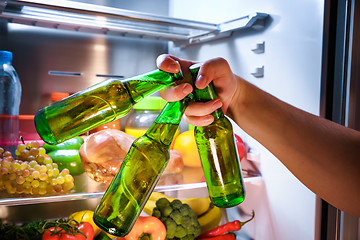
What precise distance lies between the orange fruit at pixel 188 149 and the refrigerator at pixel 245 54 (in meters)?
0.17

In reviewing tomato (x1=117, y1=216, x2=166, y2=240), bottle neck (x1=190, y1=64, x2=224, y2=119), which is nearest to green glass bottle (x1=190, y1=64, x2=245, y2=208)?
bottle neck (x1=190, y1=64, x2=224, y2=119)

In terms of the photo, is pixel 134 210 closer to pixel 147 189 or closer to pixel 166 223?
pixel 147 189

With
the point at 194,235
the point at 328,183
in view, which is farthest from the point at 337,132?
the point at 194,235

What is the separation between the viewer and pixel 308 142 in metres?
0.71

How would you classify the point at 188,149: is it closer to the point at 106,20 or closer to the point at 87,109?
the point at 106,20

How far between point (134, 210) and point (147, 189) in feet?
0.10

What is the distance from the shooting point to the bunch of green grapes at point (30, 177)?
0.86 metres

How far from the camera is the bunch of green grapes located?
2.81 feet

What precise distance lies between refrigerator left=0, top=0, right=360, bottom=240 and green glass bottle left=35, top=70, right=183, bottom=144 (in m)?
0.51

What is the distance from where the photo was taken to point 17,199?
0.82m

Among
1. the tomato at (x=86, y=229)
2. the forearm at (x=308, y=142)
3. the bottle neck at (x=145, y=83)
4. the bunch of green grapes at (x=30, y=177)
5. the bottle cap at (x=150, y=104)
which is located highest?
the bottle neck at (x=145, y=83)

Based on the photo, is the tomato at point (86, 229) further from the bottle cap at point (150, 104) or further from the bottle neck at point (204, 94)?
the bottle neck at point (204, 94)

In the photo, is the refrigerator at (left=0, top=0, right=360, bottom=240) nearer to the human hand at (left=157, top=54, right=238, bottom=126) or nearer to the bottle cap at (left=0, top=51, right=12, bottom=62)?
the bottle cap at (left=0, top=51, right=12, bottom=62)

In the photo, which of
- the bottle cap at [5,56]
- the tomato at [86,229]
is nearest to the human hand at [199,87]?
the tomato at [86,229]
